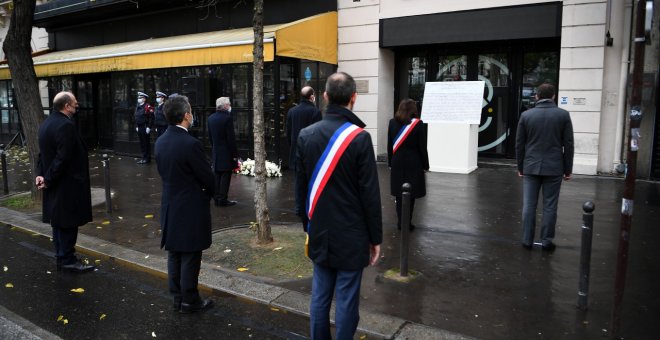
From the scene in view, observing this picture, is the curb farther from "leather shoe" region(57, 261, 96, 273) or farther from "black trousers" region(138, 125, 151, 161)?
"black trousers" region(138, 125, 151, 161)

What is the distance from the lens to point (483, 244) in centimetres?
614

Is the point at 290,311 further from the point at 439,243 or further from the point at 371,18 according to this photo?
the point at 371,18

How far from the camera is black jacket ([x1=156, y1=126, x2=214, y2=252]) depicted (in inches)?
165

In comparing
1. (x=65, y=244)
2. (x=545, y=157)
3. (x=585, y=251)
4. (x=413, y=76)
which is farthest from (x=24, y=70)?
(x=413, y=76)

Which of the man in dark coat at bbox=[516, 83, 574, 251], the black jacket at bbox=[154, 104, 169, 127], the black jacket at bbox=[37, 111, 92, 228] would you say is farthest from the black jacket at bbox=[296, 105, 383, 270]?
the black jacket at bbox=[154, 104, 169, 127]

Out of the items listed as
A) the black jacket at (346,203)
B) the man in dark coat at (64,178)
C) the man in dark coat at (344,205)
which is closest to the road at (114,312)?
the man in dark coat at (64,178)

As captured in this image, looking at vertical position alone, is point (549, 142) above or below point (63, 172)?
above

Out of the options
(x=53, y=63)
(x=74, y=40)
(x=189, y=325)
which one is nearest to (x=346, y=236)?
(x=189, y=325)

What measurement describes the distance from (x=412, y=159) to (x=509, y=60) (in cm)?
736

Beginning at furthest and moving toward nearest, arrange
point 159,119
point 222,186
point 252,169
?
point 159,119, point 252,169, point 222,186

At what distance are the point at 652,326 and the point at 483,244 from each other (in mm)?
2285

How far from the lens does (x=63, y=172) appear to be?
17.3 feet

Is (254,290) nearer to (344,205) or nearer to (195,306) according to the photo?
(195,306)

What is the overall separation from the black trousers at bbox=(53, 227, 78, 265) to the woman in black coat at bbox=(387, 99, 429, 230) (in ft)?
12.4
